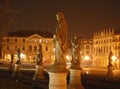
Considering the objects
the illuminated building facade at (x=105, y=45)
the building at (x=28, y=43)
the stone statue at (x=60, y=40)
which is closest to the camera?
the stone statue at (x=60, y=40)

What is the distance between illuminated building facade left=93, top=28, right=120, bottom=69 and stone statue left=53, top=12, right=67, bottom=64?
306 feet

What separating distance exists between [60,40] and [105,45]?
342ft

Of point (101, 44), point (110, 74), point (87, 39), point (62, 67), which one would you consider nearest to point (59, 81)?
point (62, 67)

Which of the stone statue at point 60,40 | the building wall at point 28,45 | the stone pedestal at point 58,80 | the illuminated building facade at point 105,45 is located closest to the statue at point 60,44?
the stone statue at point 60,40

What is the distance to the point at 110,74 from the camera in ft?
138

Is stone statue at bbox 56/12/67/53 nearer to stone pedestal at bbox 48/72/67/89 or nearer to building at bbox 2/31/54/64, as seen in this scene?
stone pedestal at bbox 48/72/67/89

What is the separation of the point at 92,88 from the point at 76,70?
5830mm

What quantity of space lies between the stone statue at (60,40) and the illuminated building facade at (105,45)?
9314cm

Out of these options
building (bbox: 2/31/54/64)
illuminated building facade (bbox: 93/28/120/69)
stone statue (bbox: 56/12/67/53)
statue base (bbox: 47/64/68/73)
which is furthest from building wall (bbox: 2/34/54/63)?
statue base (bbox: 47/64/68/73)

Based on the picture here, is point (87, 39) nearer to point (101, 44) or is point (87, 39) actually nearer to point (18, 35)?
point (101, 44)

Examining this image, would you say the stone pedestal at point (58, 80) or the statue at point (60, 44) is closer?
the stone pedestal at point (58, 80)

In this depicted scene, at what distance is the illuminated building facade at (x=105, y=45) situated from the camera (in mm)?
112206

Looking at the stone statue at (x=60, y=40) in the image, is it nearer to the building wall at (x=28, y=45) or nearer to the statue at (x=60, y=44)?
the statue at (x=60, y=44)

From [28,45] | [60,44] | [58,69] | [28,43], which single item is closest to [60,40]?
[60,44]
